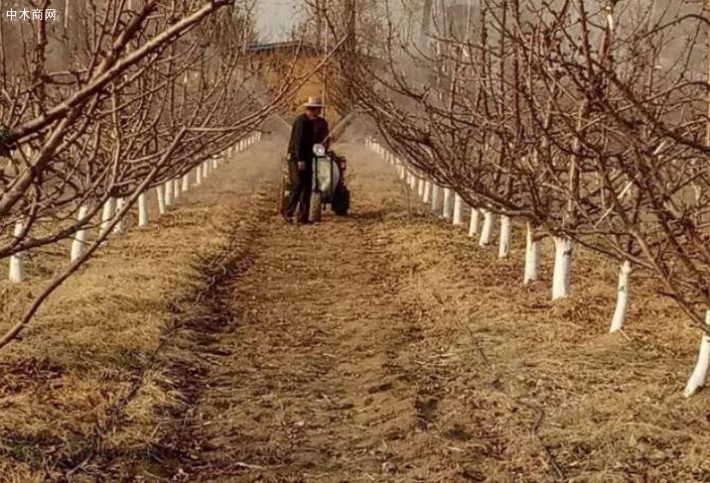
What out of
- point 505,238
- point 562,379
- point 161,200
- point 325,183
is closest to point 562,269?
point 562,379

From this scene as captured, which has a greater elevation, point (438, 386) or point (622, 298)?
point (622, 298)

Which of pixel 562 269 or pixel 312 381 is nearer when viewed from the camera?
pixel 312 381

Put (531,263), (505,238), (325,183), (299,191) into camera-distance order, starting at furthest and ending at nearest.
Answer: (325,183) → (299,191) → (505,238) → (531,263)

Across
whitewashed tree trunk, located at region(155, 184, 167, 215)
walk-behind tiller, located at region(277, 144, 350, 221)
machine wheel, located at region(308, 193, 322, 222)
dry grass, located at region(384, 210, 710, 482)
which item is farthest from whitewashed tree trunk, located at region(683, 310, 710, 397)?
whitewashed tree trunk, located at region(155, 184, 167, 215)

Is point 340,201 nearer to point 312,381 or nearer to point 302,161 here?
point 302,161

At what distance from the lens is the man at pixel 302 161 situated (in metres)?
14.5

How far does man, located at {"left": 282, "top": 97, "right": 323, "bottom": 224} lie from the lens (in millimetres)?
14543

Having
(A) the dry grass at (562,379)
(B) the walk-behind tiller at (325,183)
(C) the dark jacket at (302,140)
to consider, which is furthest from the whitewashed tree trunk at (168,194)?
(A) the dry grass at (562,379)

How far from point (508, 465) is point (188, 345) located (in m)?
3.15

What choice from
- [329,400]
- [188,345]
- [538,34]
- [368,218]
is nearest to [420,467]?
[329,400]

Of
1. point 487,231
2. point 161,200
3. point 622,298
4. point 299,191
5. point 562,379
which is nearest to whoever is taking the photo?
point 562,379

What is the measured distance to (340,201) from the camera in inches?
648

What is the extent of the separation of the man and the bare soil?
3.69m

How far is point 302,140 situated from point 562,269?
656cm
